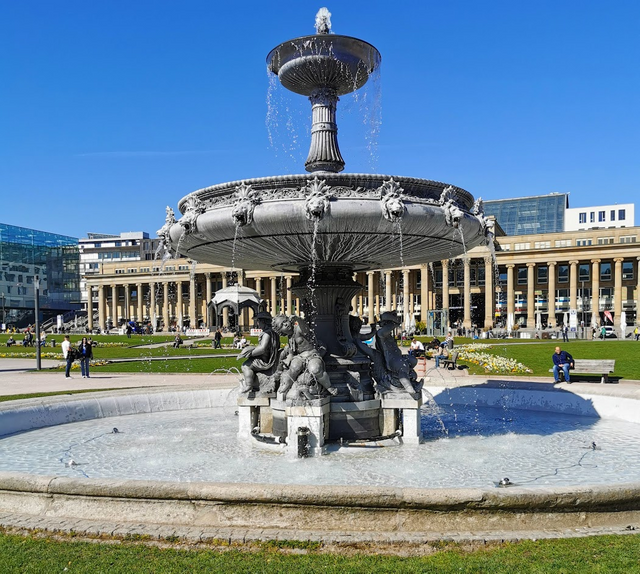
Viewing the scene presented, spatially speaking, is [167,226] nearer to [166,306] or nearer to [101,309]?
[166,306]

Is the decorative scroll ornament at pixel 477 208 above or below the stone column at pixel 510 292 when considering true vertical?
above

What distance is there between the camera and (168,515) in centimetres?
551

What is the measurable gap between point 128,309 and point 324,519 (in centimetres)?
11891

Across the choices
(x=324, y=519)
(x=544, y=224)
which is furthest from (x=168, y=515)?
(x=544, y=224)

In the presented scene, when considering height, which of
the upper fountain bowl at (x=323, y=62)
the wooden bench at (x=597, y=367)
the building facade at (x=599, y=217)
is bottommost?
the wooden bench at (x=597, y=367)

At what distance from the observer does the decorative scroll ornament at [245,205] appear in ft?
26.2

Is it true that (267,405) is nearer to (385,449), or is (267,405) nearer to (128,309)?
(385,449)

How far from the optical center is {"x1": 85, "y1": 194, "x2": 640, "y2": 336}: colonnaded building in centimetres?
8212

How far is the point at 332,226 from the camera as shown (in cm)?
802

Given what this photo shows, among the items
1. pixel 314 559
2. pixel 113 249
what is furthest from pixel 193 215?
pixel 113 249

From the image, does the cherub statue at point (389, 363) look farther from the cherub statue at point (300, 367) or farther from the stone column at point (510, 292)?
the stone column at point (510, 292)

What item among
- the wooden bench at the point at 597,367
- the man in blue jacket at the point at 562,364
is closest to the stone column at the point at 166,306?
the wooden bench at the point at 597,367

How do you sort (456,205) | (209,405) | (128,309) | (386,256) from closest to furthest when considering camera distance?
(456,205), (386,256), (209,405), (128,309)

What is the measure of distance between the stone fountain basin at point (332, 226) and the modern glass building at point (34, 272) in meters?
105
